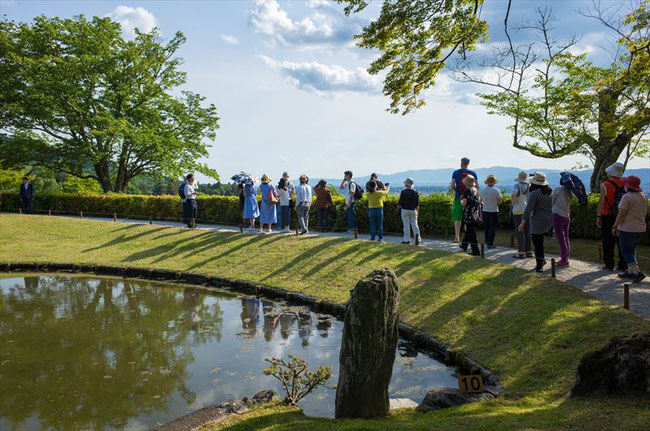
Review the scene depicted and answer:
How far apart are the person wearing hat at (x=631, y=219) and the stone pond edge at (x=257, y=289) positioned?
4.71 m

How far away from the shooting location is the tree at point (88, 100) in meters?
32.2

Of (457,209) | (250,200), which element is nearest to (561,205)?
(457,209)

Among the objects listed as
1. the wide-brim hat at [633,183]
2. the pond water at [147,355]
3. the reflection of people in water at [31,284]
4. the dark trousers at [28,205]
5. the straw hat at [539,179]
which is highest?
the straw hat at [539,179]

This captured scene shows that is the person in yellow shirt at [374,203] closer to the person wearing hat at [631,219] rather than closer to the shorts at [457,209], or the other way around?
the shorts at [457,209]

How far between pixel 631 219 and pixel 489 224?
4.63m

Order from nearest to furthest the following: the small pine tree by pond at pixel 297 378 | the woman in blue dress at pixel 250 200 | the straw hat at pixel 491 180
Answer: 1. the small pine tree by pond at pixel 297 378
2. the straw hat at pixel 491 180
3. the woman in blue dress at pixel 250 200

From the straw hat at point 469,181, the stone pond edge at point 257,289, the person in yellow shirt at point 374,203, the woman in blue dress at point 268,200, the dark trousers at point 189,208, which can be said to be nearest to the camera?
the stone pond edge at point 257,289

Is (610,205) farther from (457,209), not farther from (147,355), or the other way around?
(147,355)

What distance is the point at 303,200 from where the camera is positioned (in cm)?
1730

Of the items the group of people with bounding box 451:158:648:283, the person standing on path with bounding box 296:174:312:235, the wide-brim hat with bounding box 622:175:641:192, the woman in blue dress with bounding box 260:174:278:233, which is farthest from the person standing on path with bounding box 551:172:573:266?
the woman in blue dress with bounding box 260:174:278:233

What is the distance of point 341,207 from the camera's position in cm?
1962

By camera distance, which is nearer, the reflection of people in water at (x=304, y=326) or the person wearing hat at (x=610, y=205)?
the reflection of people in water at (x=304, y=326)

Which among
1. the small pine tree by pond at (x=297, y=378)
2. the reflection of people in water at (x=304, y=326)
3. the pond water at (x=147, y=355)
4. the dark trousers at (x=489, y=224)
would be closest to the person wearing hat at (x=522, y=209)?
the dark trousers at (x=489, y=224)

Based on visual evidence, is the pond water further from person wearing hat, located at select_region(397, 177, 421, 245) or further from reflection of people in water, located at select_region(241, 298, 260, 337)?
person wearing hat, located at select_region(397, 177, 421, 245)
